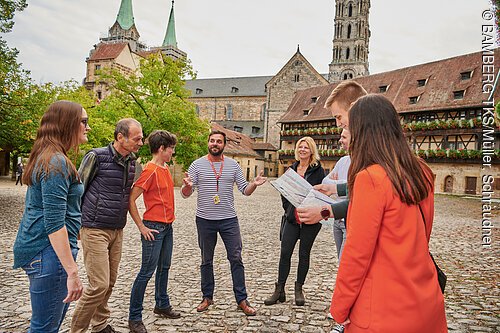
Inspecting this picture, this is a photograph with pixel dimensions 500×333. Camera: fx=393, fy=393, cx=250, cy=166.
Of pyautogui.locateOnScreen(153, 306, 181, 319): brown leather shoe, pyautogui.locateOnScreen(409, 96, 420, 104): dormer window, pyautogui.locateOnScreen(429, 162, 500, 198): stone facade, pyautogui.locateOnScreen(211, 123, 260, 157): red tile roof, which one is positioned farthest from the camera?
pyautogui.locateOnScreen(211, 123, 260, 157): red tile roof

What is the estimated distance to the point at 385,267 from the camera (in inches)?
71.2

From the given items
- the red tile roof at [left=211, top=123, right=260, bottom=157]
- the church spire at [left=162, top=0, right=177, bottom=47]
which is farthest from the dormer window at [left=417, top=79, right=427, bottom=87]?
the church spire at [left=162, top=0, right=177, bottom=47]

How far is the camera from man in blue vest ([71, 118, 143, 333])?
11.0 feet

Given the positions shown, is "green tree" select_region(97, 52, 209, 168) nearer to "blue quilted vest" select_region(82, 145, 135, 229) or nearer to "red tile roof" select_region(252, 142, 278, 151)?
"blue quilted vest" select_region(82, 145, 135, 229)

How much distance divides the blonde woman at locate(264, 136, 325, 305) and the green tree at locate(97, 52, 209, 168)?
69.1ft

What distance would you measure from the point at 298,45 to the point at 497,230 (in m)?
45.4

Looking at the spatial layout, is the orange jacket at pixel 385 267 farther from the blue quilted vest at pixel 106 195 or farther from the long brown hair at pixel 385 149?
the blue quilted vest at pixel 106 195

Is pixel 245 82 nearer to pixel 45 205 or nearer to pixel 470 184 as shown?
pixel 470 184

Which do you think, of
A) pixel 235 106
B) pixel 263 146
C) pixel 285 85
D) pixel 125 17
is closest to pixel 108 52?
pixel 235 106

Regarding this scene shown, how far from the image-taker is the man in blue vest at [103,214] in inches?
131

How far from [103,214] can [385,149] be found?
2.60 m

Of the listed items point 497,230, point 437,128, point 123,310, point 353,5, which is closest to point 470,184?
point 437,128

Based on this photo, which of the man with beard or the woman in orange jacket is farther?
the man with beard

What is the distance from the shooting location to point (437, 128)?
30.2 meters
